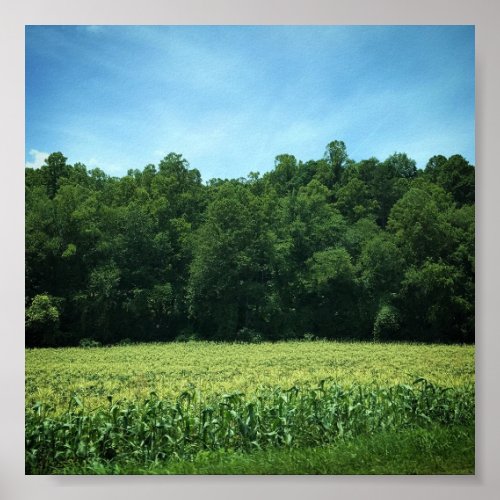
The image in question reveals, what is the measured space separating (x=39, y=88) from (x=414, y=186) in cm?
266

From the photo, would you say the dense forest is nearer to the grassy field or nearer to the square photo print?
the square photo print

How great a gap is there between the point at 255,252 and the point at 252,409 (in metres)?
1.08

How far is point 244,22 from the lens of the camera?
430 cm

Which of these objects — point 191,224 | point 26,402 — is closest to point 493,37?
point 191,224

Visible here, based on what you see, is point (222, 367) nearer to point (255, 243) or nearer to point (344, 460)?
point (255, 243)

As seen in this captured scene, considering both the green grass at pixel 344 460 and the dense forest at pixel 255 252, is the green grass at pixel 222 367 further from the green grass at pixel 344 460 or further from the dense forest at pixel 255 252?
the green grass at pixel 344 460

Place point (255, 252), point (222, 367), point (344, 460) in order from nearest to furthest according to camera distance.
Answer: point (344, 460)
point (222, 367)
point (255, 252)

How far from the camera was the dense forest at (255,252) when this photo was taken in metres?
4.24

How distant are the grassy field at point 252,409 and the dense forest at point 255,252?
0.51 ft

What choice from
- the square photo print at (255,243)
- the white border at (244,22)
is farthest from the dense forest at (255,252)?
the white border at (244,22)

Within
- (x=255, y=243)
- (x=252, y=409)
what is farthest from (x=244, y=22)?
(x=252, y=409)

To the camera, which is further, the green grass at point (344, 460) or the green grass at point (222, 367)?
the green grass at point (222, 367)

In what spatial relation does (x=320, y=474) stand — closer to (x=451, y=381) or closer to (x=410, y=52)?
(x=451, y=381)

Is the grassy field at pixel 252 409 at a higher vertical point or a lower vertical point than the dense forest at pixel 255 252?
lower
